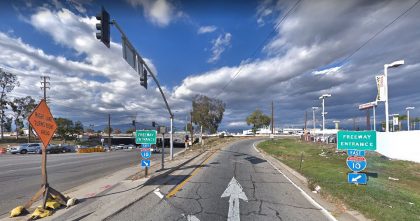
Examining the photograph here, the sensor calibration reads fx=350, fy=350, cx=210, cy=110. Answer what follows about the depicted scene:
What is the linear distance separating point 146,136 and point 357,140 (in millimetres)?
9573

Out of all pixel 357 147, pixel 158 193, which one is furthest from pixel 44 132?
pixel 357 147

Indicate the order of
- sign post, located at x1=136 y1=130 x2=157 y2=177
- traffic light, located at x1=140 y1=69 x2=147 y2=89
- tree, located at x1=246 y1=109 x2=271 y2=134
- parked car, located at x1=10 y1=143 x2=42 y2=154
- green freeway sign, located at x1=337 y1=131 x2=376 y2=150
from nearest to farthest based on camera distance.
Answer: green freeway sign, located at x1=337 y1=131 x2=376 y2=150 < sign post, located at x1=136 y1=130 x2=157 y2=177 < traffic light, located at x1=140 y1=69 x2=147 y2=89 < parked car, located at x1=10 y1=143 x2=42 y2=154 < tree, located at x1=246 y1=109 x2=271 y2=134

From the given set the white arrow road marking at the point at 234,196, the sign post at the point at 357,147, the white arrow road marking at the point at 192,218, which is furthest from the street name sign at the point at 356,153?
the white arrow road marking at the point at 192,218

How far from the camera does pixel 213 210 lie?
928 centimetres

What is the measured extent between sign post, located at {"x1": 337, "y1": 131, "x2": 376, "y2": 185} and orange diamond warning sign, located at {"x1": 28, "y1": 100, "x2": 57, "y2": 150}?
435 inches

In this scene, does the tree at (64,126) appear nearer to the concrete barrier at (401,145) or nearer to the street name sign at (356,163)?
the concrete barrier at (401,145)

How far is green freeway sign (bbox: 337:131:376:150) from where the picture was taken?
14.3 m

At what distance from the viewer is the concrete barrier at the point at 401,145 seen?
25.9 metres

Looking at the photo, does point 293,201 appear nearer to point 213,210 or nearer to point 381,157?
point 213,210

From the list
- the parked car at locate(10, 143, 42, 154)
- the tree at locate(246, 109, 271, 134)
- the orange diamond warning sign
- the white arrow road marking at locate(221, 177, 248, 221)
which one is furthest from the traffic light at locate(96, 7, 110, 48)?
the tree at locate(246, 109, 271, 134)

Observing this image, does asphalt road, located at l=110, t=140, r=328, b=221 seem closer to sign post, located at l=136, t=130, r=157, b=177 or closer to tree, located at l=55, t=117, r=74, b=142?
sign post, located at l=136, t=130, r=157, b=177

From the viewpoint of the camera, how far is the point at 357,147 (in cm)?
1444

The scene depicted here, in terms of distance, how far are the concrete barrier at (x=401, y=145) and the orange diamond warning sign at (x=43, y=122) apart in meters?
24.8

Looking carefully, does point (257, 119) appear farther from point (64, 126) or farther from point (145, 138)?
point (145, 138)
